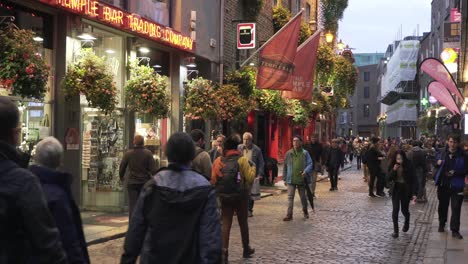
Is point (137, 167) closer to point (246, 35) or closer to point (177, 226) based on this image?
point (177, 226)

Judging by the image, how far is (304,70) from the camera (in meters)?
21.0

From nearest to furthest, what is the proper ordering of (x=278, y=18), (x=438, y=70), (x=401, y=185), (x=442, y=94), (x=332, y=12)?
(x=401, y=185) < (x=438, y=70) < (x=442, y=94) < (x=278, y=18) < (x=332, y=12)

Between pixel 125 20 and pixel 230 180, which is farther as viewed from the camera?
pixel 125 20

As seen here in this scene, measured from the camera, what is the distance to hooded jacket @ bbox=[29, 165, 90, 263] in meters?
3.84

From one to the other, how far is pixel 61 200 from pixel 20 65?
5968 mm

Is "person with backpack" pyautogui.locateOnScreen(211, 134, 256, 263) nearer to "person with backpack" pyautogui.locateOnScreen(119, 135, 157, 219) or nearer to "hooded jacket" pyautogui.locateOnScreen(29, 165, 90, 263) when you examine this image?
"person with backpack" pyautogui.locateOnScreen(119, 135, 157, 219)

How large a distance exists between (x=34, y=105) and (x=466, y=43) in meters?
14.7

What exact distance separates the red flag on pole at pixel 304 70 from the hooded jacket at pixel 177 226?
54.3 ft

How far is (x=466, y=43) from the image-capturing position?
20.3 metres

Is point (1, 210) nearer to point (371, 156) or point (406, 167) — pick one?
point (406, 167)

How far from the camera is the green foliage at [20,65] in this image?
917 centimetres

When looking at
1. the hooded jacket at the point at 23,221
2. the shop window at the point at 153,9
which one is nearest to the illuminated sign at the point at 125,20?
the shop window at the point at 153,9

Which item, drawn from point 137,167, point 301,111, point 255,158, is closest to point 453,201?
point 255,158

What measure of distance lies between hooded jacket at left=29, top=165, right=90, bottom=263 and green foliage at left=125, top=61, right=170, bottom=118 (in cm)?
979
